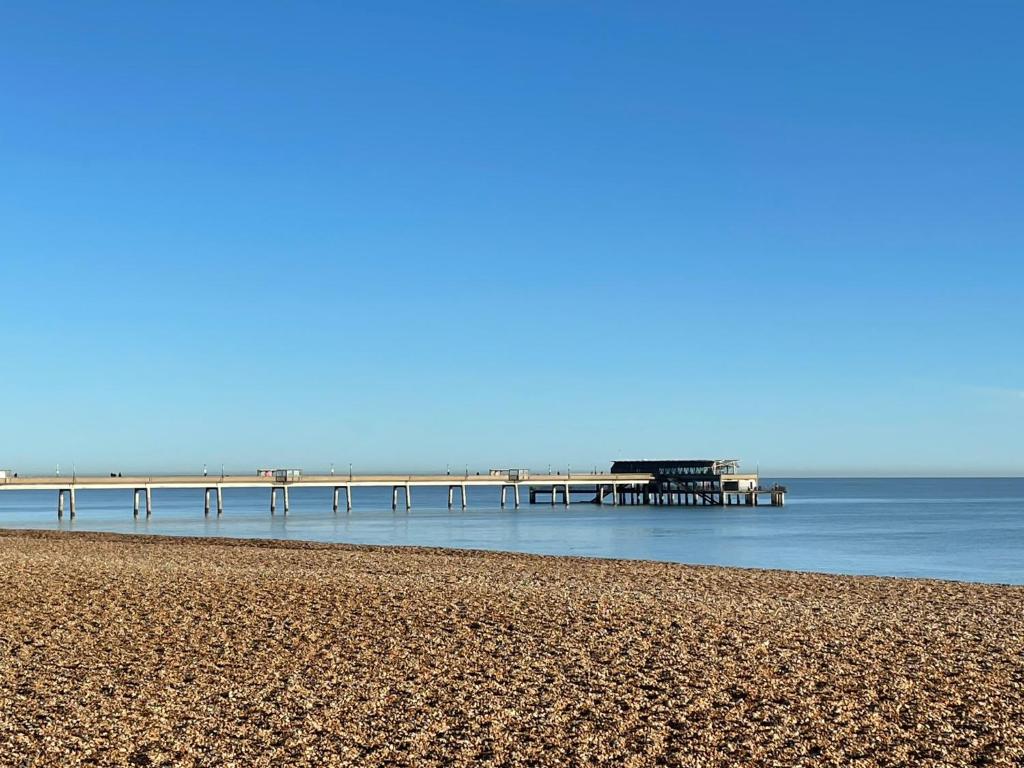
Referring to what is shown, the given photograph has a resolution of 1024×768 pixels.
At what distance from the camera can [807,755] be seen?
8891 millimetres

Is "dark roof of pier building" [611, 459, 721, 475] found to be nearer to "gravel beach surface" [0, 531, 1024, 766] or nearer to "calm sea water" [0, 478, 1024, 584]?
"calm sea water" [0, 478, 1024, 584]

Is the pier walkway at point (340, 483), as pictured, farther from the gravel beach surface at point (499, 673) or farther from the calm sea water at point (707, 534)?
the gravel beach surface at point (499, 673)

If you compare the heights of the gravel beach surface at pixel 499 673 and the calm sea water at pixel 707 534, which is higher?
the gravel beach surface at pixel 499 673

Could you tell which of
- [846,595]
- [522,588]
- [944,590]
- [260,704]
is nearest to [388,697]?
[260,704]

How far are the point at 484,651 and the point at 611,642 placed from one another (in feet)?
5.56

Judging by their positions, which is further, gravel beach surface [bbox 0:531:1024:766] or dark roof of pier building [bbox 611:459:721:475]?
dark roof of pier building [bbox 611:459:721:475]

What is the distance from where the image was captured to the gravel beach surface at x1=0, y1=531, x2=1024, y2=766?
913 cm

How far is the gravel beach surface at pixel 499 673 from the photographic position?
30.0 feet

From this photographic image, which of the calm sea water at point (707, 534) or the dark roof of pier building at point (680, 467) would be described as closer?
the calm sea water at point (707, 534)

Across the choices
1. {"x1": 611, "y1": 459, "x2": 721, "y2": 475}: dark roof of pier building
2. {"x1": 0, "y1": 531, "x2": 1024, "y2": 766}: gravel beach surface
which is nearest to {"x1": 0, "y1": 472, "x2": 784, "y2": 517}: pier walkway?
{"x1": 611, "y1": 459, "x2": 721, "y2": 475}: dark roof of pier building

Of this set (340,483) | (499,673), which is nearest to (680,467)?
(340,483)

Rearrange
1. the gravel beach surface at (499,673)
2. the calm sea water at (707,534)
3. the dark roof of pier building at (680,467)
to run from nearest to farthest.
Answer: the gravel beach surface at (499,673) < the calm sea water at (707,534) < the dark roof of pier building at (680,467)

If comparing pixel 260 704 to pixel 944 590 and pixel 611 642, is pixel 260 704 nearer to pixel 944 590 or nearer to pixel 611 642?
pixel 611 642

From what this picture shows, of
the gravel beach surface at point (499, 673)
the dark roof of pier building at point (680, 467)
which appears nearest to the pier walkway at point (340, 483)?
the dark roof of pier building at point (680, 467)
